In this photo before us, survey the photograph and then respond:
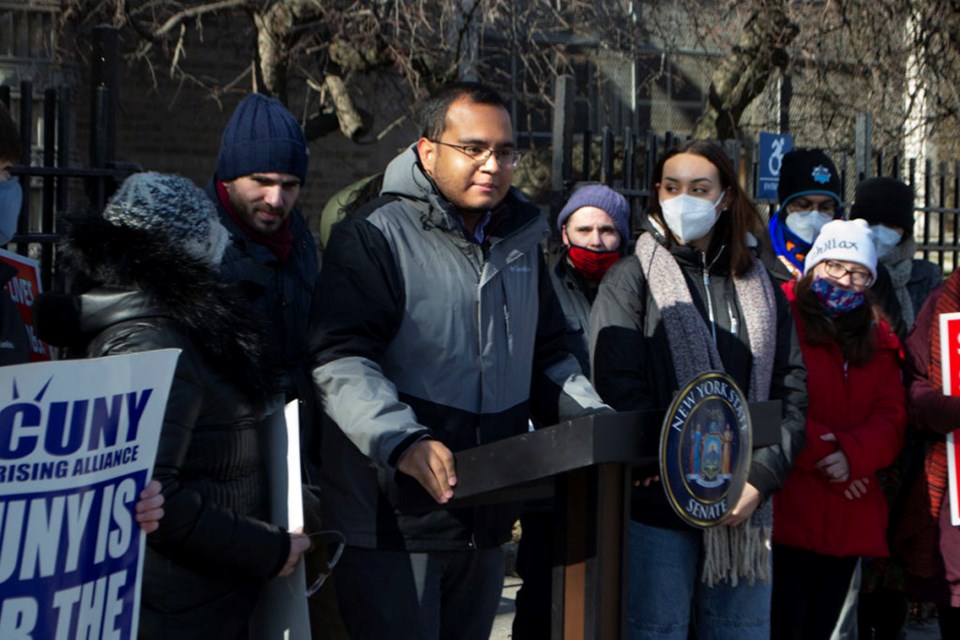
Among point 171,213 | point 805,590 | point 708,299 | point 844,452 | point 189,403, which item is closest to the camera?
point 189,403

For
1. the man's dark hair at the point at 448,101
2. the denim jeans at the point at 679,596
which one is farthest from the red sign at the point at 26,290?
the denim jeans at the point at 679,596

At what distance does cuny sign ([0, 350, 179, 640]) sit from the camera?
2.49 meters

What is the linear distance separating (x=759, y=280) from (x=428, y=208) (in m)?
1.32

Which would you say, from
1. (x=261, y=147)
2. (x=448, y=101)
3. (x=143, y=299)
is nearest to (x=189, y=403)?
(x=143, y=299)

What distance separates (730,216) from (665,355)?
0.52 meters

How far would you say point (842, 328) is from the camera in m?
4.62

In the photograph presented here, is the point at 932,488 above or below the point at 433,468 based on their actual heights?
below

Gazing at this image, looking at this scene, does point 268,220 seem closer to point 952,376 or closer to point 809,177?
point 952,376

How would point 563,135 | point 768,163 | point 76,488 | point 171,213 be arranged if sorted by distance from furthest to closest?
point 768,163 < point 563,135 < point 171,213 < point 76,488

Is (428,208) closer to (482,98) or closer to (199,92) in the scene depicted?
(482,98)

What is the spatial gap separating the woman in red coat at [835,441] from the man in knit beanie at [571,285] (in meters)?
0.72

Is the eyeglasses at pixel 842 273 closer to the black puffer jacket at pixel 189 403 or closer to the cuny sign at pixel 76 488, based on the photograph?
the black puffer jacket at pixel 189 403

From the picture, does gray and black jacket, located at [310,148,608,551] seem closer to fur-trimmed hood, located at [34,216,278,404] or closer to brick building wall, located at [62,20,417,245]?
fur-trimmed hood, located at [34,216,278,404]

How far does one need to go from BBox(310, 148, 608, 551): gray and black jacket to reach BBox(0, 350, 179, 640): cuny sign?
51 cm
